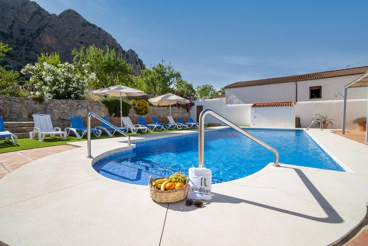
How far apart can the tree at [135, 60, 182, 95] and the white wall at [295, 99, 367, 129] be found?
1866 cm

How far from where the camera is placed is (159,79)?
28969mm

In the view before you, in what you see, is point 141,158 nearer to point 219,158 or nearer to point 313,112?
point 219,158

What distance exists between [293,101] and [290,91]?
571 centimetres

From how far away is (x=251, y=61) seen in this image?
24.8 m

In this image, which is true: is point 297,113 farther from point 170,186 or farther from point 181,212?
point 181,212

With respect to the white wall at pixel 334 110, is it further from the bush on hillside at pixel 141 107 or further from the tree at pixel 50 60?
the tree at pixel 50 60

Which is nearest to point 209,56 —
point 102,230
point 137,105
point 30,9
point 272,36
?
point 272,36

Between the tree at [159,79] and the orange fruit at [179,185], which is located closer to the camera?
the orange fruit at [179,185]

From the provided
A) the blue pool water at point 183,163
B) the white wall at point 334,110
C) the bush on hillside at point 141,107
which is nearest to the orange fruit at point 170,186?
the blue pool water at point 183,163

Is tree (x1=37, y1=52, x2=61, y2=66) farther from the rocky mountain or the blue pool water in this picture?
the rocky mountain

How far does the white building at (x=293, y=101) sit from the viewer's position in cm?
1501

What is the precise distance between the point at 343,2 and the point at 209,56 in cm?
1352

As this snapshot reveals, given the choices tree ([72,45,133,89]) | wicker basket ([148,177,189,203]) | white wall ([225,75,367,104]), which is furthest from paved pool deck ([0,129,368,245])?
tree ([72,45,133,89])

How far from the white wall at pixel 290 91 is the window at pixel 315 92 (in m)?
0.29
